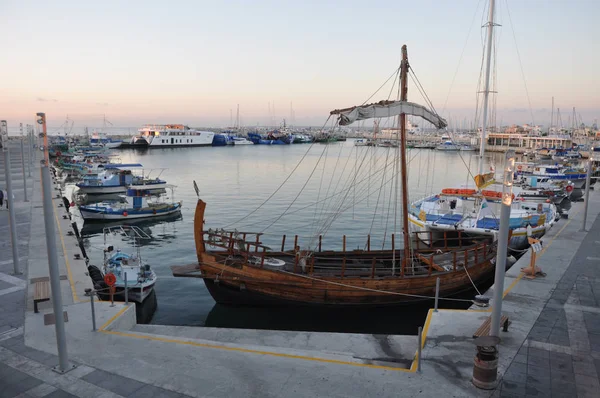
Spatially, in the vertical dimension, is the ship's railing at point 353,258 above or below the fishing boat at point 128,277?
above

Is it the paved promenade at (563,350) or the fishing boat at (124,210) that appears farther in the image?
the fishing boat at (124,210)

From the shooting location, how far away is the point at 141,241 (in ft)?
92.2

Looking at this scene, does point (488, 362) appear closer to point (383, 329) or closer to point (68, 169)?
point (383, 329)

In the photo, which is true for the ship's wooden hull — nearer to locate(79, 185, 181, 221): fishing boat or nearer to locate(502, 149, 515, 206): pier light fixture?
locate(502, 149, 515, 206): pier light fixture

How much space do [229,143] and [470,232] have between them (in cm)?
13384

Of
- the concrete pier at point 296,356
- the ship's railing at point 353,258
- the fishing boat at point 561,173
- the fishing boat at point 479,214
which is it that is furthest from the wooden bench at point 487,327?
the fishing boat at point 561,173

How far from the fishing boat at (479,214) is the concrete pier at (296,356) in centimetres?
1085

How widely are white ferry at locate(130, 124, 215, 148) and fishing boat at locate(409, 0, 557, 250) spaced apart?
109509mm

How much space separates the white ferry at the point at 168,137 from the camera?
126 m

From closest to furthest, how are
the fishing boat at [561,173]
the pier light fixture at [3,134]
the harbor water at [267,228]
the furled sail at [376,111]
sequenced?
the pier light fixture at [3,134], the furled sail at [376,111], the harbor water at [267,228], the fishing boat at [561,173]

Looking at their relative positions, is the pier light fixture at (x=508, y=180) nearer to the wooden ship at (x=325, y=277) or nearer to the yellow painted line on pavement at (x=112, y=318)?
the wooden ship at (x=325, y=277)

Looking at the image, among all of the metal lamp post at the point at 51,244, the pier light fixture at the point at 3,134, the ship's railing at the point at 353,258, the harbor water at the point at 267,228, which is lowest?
the harbor water at the point at 267,228

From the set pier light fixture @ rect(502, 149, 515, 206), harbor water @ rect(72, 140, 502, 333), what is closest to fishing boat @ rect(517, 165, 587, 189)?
harbor water @ rect(72, 140, 502, 333)

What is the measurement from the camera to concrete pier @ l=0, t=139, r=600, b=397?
7.75m
